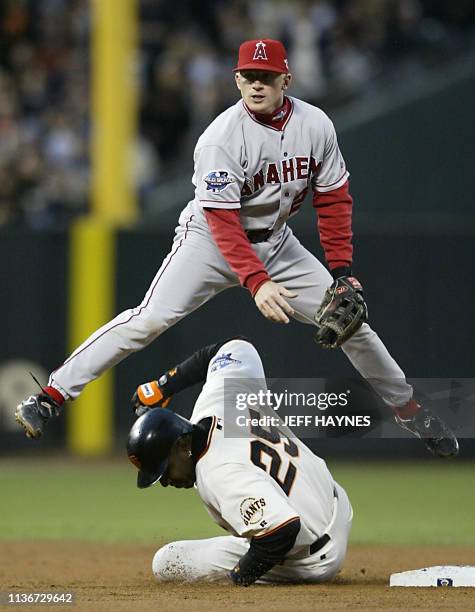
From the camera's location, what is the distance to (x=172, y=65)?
42.6ft

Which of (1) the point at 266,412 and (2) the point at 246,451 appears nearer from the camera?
(2) the point at 246,451

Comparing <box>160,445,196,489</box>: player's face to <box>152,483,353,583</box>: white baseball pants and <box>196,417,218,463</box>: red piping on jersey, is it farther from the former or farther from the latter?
<box>152,483,353,583</box>: white baseball pants

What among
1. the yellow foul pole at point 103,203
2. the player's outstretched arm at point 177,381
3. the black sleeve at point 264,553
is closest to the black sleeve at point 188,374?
the player's outstretched arm at point 177,381

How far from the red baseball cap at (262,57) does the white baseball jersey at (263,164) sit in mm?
250

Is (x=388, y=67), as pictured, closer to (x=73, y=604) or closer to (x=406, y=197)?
→ (x=406, y=197)

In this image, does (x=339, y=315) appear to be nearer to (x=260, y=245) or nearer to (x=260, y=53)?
(x=260, y=245)

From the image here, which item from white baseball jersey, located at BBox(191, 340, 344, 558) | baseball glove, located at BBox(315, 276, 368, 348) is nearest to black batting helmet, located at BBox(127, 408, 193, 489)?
white baseball jersey, located at BBox(191, 340, 344, 558)

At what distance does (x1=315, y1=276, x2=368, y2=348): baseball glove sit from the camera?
5703 millimetres

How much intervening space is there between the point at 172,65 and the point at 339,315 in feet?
25.5

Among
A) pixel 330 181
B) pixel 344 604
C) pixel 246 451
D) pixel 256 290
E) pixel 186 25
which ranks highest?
pixel 186 25

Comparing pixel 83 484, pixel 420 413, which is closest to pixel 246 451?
pixel 420 413

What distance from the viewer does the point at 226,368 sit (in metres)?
5.53

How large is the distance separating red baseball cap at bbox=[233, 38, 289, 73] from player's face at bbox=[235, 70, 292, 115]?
0.16ft

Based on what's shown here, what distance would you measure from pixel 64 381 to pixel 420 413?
1748 millimetres
